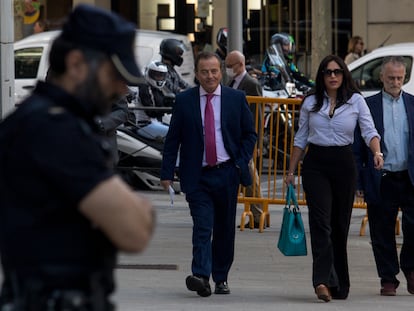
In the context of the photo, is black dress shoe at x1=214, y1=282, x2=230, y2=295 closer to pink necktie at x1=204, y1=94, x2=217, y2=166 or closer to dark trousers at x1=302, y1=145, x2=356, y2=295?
dark trousers at x1=302, y1=145, x2=356, y2=295

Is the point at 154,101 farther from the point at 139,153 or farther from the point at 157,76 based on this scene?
the point at 139,153

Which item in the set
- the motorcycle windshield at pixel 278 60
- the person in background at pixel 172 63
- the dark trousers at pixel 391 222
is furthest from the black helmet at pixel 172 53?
the dark trousers at pixel 391 222

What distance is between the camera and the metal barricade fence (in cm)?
1238

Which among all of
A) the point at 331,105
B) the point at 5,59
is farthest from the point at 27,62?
the point at 331,105

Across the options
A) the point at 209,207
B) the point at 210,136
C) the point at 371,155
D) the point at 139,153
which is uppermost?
the point at 210,136

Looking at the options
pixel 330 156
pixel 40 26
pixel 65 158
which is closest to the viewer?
pixel 65 158

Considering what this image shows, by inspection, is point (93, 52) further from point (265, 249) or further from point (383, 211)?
point (265, 249)

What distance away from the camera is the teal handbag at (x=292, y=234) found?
356 inches

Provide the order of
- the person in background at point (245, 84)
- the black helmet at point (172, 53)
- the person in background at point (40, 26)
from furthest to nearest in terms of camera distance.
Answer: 1. the person in background at point (40, 26)
2. the black helmet at point (172, 53)
3. the person in background at point (245, 84)

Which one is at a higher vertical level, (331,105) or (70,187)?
(70,187)

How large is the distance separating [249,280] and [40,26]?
1897 centimetres

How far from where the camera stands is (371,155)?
894cm

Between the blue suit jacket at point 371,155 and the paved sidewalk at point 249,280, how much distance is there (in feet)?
2.59

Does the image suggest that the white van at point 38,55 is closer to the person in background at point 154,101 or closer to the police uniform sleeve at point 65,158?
the person in background at point 154,101
